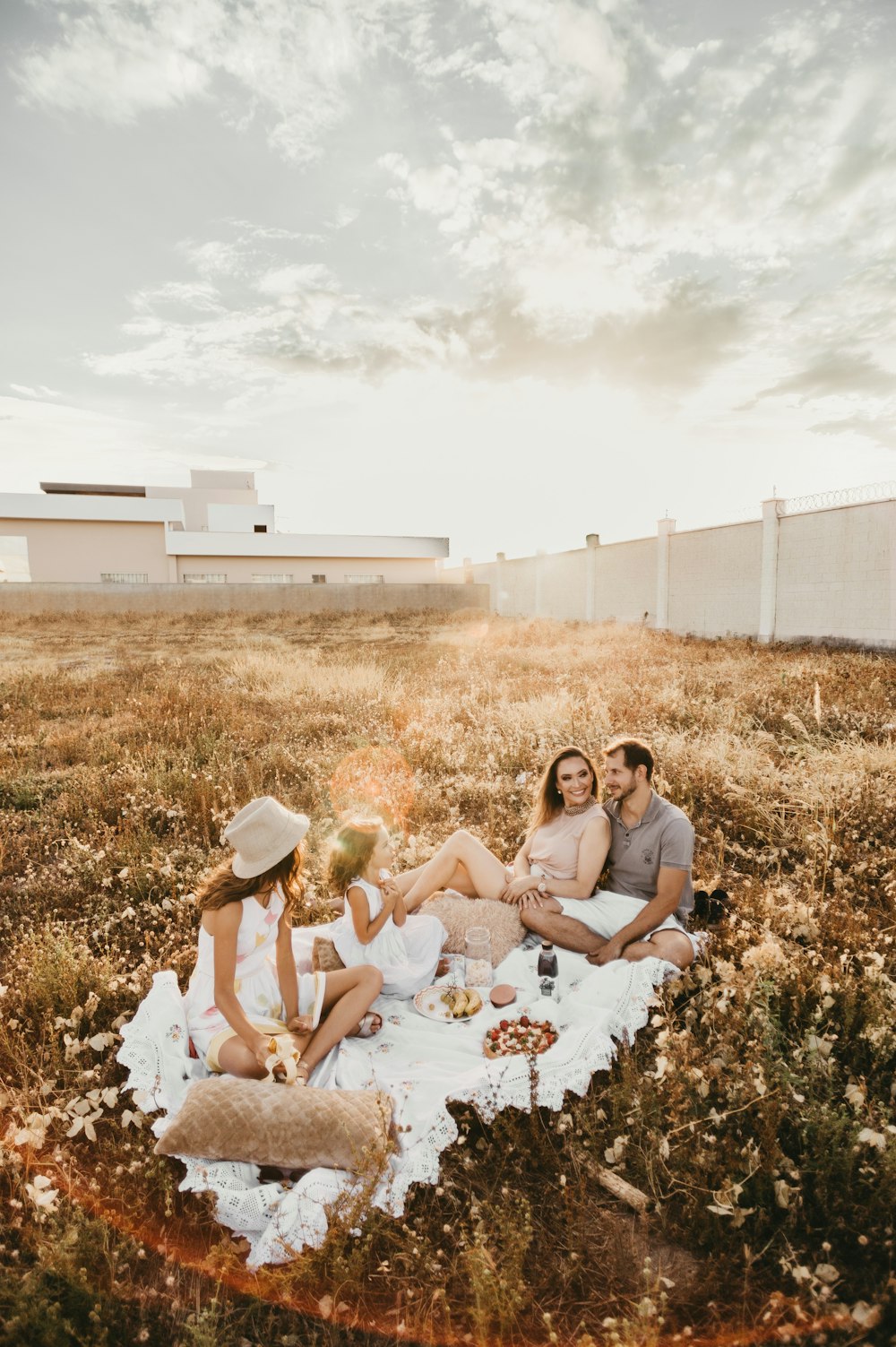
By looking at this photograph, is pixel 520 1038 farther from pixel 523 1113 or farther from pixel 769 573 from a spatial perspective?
pixel 769 573

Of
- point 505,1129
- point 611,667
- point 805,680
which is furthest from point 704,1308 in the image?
point 611,667

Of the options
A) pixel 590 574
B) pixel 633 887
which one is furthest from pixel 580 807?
pixel 590 574

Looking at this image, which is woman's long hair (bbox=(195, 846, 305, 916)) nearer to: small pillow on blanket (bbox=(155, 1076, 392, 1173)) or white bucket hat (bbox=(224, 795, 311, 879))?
white bucket hat (bbox=(224, 795, 311, 879))

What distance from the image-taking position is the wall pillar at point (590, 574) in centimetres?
2367

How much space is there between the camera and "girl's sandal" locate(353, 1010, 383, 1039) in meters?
3.36

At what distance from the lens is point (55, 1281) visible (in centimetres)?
214

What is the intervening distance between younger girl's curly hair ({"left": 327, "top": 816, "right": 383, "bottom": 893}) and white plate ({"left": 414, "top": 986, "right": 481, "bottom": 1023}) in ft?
2.37

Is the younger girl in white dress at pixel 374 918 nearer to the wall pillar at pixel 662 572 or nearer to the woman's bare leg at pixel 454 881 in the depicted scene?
the woman's bare leg at pixel 454 881

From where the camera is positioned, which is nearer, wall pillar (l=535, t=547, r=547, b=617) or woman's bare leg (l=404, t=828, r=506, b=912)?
woman's bare leg (l=404, t=828, r=506, b=912)

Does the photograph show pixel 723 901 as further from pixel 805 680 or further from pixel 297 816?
pixel 805 680

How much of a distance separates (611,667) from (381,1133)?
34.4 ft

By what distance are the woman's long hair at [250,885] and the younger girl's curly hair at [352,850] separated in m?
0.44

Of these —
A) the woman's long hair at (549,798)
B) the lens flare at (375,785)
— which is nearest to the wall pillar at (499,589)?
the lens flare at (375,785)

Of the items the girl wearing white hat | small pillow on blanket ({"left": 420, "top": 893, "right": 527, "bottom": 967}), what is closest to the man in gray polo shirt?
small pillow on blanket ({"left": 420, "top": 893, "right": 527, "bottom": 967})
